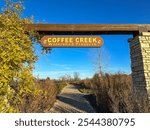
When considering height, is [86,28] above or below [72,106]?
above

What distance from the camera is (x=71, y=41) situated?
8.38m

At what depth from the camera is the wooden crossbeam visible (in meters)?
8.45

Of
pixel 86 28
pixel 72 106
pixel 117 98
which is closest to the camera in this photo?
pixel 86 28

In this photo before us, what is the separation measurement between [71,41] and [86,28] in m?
0.71

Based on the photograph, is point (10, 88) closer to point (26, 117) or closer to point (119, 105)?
point (26, 117)

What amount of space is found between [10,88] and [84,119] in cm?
381

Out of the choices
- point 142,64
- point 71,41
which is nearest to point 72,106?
point 71,41

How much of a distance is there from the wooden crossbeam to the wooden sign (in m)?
0.27

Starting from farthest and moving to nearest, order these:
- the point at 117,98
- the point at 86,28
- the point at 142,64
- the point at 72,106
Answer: the point at 72,106
the point at 117,98
the point at 86,28
the point at 142,64

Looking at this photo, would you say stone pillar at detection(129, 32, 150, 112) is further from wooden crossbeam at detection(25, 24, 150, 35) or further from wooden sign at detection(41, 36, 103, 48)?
wooden sign at detection(41, 36, 103, 48)

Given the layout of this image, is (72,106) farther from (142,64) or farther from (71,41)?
(142,64)

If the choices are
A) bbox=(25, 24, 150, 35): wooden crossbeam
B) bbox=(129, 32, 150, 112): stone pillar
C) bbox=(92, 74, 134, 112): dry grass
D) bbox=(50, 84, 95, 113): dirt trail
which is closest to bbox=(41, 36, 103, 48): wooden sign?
bbox=(25, 24, 150, 35): wooden crossbeam

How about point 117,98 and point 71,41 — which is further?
point 117,98

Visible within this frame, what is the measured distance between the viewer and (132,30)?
862 centimetres
